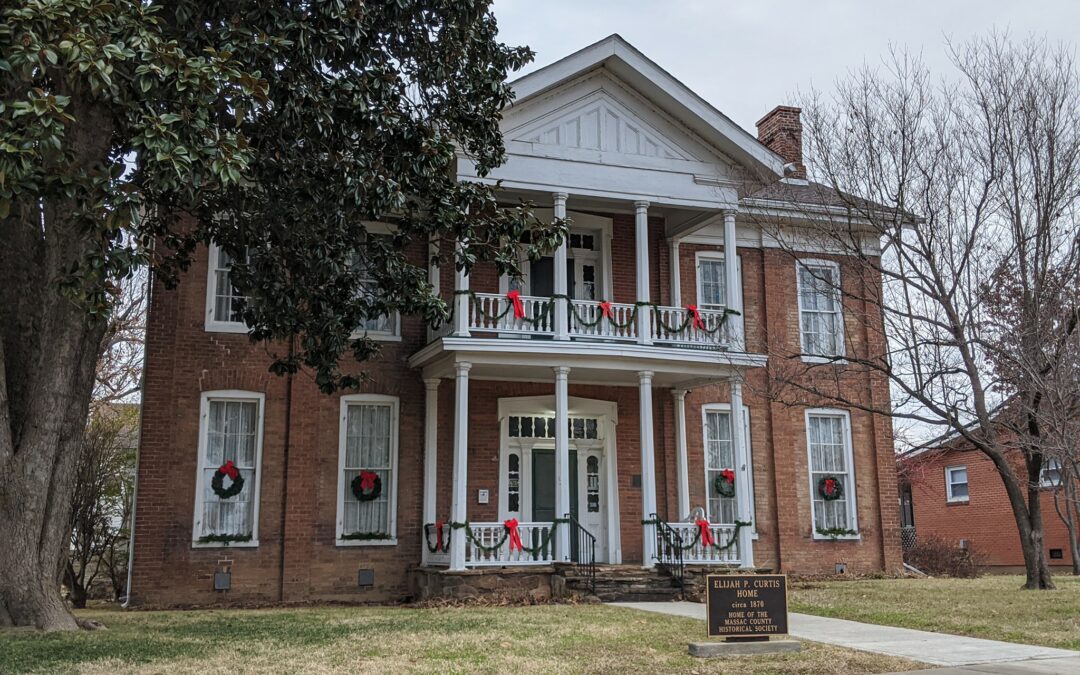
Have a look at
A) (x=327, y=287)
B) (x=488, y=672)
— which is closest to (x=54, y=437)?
(x=327, y=287)

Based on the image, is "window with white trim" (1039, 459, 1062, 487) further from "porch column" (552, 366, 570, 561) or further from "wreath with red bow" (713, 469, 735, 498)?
"porch column" (552, 366, 570, 561)

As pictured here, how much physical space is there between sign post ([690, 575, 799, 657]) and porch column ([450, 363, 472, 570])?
710 centimetres

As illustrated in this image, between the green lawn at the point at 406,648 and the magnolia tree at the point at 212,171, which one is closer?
the green lawn at the point at 406,648

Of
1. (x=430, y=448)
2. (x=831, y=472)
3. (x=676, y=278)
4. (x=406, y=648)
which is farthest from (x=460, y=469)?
(x=831, y=472)

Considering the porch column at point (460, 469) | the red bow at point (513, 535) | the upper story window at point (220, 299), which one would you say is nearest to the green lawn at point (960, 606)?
the red bow at point (513, 535)

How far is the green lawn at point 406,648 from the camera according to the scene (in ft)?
27.0

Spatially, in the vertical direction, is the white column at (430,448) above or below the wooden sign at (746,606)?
above

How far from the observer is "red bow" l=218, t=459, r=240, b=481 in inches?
656

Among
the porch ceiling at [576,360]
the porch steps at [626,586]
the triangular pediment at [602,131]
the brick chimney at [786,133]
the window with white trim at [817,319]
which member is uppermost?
the brick chimney at [786,133]

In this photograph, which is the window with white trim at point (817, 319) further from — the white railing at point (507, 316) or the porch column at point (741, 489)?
the white railing at point (507, 316)

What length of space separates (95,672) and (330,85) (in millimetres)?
6699

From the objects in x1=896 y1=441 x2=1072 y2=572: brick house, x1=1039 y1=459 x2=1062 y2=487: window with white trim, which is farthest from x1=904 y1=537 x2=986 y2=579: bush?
x1=1039 y1=459 x2=1062 y2=487: window with white trim

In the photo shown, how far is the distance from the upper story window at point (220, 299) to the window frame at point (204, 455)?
116cm

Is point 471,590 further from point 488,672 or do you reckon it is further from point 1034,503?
point 1034,503
